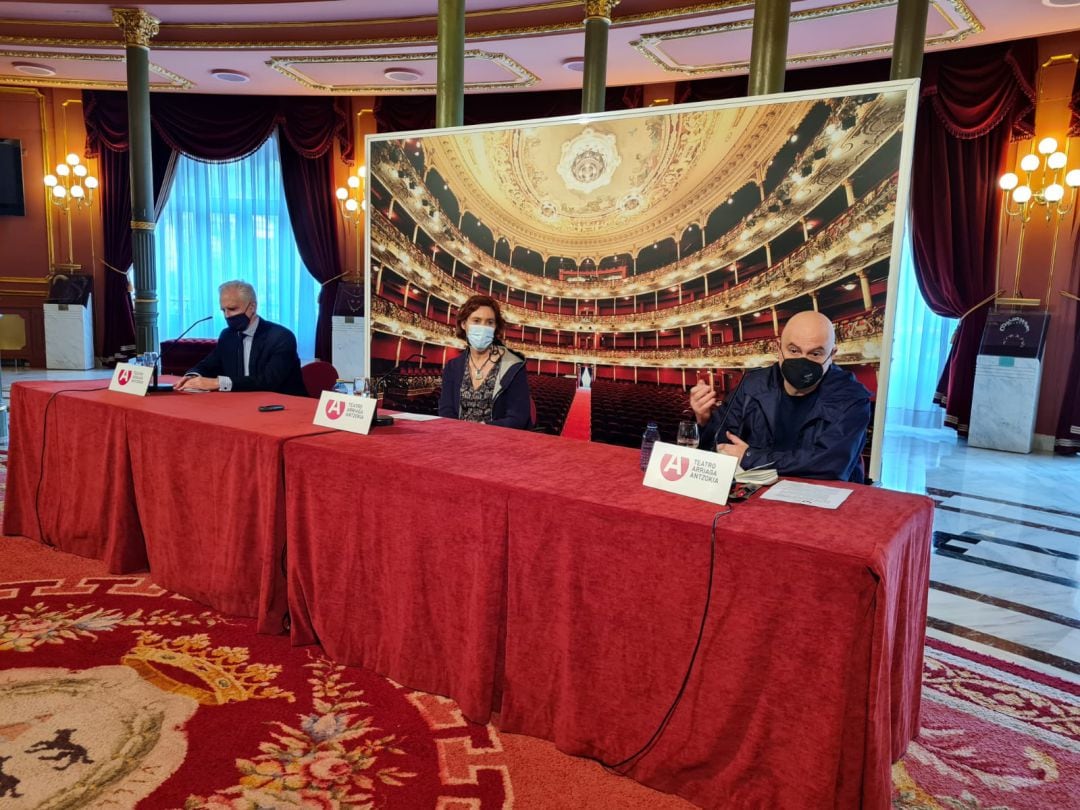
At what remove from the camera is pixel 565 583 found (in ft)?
5.59

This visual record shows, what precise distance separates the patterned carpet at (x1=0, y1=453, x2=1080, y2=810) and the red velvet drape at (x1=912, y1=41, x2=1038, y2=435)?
485 cm

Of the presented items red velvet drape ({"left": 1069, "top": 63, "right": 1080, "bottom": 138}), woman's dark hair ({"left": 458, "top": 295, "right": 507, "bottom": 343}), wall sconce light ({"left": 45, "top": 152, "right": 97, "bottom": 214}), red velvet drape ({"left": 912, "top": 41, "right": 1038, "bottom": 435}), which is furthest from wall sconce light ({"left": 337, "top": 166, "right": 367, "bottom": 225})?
red velvet drape ({"left": 1069, "top": 63, "right": 1080, "bottom": 138})

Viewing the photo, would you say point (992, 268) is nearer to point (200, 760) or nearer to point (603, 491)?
point (603, 491)

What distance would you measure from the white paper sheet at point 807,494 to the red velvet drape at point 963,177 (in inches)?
217

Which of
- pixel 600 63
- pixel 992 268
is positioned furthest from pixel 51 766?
pixel 992 268

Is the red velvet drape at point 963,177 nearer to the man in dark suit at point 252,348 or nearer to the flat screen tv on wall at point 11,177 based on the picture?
the man in dark suit at point 252,348

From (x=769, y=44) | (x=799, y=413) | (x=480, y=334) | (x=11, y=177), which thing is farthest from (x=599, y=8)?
(x=11, y=177)

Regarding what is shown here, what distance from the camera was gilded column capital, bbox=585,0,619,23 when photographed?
5023mm

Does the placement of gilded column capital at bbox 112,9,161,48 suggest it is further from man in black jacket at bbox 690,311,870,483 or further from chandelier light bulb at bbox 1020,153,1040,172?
chandelier light bulb at bbox 1020,153,1040,172

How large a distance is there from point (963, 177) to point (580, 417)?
15.4 ft

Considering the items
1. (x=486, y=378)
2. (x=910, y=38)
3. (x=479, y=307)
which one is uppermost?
(x=910, y=38)

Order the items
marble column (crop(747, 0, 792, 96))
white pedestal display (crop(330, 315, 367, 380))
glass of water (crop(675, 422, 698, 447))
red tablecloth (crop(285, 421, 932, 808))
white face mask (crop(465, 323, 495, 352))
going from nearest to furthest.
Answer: red tablecloth (crop(285, 421, 932, 808)), glass of water (crop(675, 422, 698, 447)), white face mask (crop(465, 323, 495, 352)), marble column (crop(747, 0, 792, 96)), white pedestal display (crop(330, 315, 367, 380))

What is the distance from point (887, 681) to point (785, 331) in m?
1.21

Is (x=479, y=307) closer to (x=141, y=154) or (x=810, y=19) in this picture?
(x=810, y=19)
